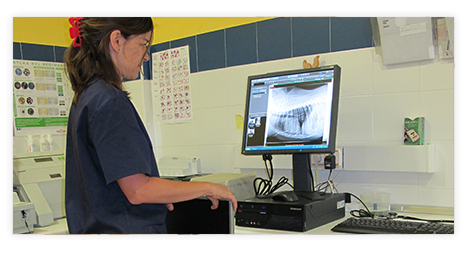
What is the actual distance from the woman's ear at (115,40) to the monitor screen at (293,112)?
76 centimetres

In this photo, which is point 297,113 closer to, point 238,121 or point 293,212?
point 293,212

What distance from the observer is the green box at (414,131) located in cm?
180

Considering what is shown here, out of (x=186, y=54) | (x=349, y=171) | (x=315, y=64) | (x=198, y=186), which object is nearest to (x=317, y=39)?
(x=315, y=64)

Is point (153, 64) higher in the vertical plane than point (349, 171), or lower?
higher

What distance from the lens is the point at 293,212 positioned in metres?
1.48

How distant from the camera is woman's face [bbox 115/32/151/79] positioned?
124 cm

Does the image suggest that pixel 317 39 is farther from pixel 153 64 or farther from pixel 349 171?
pixel 153 64

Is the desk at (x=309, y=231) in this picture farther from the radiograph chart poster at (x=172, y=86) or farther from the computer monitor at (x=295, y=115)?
the radiograph chart poster at (x=172, y=86)

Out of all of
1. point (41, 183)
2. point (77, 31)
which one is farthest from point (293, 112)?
point (41, 183)

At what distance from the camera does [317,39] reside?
2098 mm

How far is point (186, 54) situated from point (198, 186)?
60.6 inches

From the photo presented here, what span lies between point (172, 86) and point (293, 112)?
3.91ft

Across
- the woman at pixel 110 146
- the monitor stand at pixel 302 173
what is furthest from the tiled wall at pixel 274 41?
the woman at pixel 110 146

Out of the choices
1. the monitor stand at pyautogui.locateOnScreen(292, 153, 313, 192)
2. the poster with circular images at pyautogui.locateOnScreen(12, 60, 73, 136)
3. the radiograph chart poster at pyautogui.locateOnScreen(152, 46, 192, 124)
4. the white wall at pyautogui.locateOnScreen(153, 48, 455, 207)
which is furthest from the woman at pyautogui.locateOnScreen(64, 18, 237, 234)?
the poster with circular images at pyautogui.locateOnScreen(12, 60, 73, 136)
